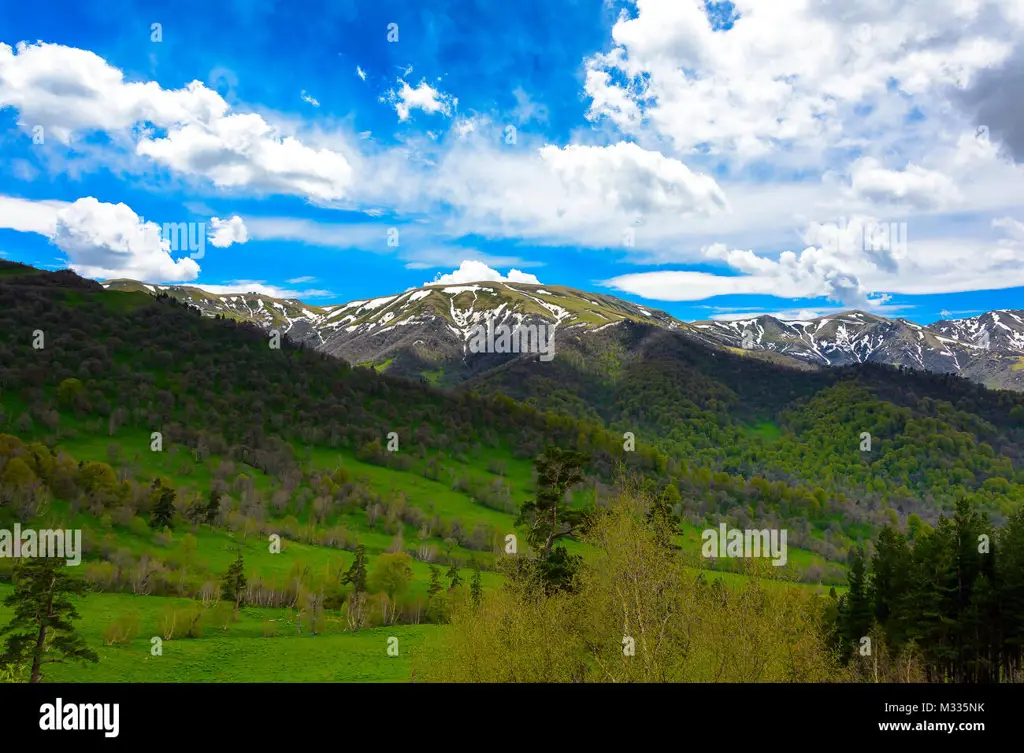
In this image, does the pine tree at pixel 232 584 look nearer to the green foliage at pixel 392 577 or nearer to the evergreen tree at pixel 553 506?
the green foliage at pixel 392 577

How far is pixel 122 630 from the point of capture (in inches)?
2467

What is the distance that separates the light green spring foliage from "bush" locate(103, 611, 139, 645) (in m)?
48.3

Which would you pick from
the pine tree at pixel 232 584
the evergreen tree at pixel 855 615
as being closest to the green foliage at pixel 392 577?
the pine tree at pixel 232 584

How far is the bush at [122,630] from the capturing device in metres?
61.5

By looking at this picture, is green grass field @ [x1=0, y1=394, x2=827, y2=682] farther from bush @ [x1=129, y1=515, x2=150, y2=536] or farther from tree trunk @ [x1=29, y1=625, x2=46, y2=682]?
tree trunk @ [x1=29, y1=625, x2=46, y2=682]

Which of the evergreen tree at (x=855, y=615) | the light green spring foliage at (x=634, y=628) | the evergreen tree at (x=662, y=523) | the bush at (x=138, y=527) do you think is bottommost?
the evergreen tree at (x=855, y=615)

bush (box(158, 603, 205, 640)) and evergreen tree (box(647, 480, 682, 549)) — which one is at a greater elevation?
evergreen tree (box(647, 480, 682, 549))

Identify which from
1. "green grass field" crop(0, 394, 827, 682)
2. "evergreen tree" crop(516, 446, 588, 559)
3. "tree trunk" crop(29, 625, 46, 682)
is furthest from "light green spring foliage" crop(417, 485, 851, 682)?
"tree trunk" crop(29, 625, 46, 682)

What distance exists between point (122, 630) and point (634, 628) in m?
64.7

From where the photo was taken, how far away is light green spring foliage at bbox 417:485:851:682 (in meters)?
23.2

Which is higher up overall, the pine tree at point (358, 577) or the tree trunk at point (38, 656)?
the tree trunk at point (38, 656)

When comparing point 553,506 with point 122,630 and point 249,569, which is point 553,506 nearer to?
point 122,630

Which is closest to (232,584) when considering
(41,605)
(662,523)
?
(41,605)

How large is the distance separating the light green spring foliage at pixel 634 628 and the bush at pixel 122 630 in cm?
4831
